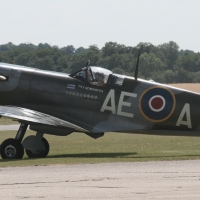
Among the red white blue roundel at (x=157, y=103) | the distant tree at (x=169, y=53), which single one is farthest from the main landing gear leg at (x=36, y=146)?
the distant tree at (x=169, y=53)

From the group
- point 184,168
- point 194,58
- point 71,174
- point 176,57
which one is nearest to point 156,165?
point 184,168

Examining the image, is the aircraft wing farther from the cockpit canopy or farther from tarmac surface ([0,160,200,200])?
tarmac surface ([0,160,200,200])

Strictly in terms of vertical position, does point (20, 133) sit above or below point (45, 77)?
below

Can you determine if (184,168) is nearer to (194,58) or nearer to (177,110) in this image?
(177,110)

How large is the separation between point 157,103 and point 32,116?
2.95m

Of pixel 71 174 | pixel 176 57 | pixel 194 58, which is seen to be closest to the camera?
pixel 71 174

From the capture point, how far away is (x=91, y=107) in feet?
61.1

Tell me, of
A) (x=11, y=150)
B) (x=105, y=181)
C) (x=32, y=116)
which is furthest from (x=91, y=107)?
(x=105, y=181)

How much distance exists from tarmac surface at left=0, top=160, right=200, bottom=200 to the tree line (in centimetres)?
7743

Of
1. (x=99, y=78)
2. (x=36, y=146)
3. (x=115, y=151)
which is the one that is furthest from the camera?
(x=115, y=151)

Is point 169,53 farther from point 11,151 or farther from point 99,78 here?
point 11,151

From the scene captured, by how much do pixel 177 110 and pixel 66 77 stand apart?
2.88 m

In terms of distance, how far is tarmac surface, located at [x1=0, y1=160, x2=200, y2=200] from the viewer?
1171cm

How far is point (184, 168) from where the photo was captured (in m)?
15.0
